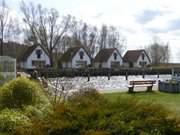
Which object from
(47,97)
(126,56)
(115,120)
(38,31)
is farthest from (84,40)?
(115,120)

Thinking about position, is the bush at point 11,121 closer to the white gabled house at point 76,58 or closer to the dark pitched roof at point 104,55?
the white gabled house at point 76,58

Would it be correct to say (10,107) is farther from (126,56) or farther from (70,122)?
(126,56)

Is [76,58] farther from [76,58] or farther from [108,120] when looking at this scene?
[108,120]

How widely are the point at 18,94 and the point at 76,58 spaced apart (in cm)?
7664

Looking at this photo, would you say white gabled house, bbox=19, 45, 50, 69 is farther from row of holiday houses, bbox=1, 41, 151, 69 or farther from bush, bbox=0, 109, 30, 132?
bush, bbox=0, 109, 30, 132

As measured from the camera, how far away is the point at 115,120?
7.31 m

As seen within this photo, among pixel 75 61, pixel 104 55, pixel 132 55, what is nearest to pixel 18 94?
pixel 75 61

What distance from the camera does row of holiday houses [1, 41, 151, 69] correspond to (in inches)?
3273

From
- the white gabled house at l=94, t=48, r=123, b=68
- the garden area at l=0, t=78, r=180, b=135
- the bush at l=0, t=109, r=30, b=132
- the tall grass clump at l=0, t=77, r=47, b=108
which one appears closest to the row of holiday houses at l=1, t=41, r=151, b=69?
the white gabled house at l=94, t=48, r=123, b=68

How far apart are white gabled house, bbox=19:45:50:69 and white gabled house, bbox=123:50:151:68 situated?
1007 inches

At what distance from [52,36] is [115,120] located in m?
80.8

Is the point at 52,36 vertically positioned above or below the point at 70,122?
above

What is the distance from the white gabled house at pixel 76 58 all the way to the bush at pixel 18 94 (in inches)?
2973

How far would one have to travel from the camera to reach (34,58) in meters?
83.4
